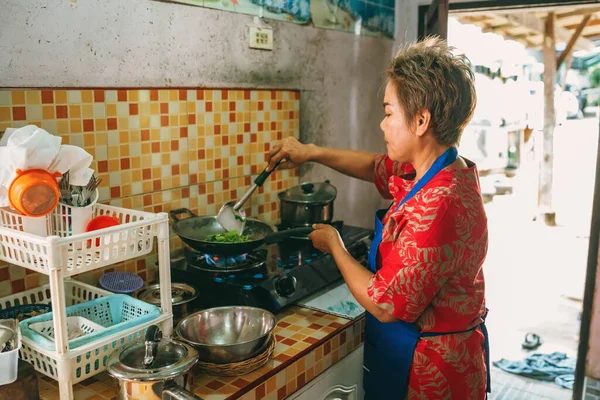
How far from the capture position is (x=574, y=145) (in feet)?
32.9

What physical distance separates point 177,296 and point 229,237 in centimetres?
27

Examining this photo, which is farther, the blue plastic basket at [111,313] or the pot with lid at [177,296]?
the pot with lid at [177,296]

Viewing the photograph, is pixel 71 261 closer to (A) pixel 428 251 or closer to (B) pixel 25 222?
(B) pixel 25 222

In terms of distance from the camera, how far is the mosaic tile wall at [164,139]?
1.58m

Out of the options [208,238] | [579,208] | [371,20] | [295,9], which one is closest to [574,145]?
[579,208]

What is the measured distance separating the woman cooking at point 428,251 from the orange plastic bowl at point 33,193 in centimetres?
75

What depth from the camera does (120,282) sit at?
1.70 meters

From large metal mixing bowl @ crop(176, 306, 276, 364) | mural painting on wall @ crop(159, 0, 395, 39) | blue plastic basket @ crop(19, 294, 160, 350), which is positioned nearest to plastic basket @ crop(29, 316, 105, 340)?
blue plastic basket @ crop(19, 294, 160, 350)

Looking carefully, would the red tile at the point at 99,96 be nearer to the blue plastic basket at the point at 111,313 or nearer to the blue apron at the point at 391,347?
the blue plastic basket at the point at 111,313

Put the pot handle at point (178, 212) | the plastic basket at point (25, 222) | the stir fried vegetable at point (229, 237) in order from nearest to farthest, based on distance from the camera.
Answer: the plastic basket at point (25, 222), the stir fried vegetable at point (229, 237), the pot handle at point (178, 212)

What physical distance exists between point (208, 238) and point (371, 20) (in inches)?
67.3

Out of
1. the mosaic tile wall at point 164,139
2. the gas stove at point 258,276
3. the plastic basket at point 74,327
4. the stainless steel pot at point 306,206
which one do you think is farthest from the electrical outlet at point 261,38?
the plastic basket at point 74,327

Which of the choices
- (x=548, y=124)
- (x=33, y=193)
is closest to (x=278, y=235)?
(x=33, y=193)

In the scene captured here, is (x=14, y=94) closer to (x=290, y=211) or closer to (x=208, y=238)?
(x=208, y=238)
